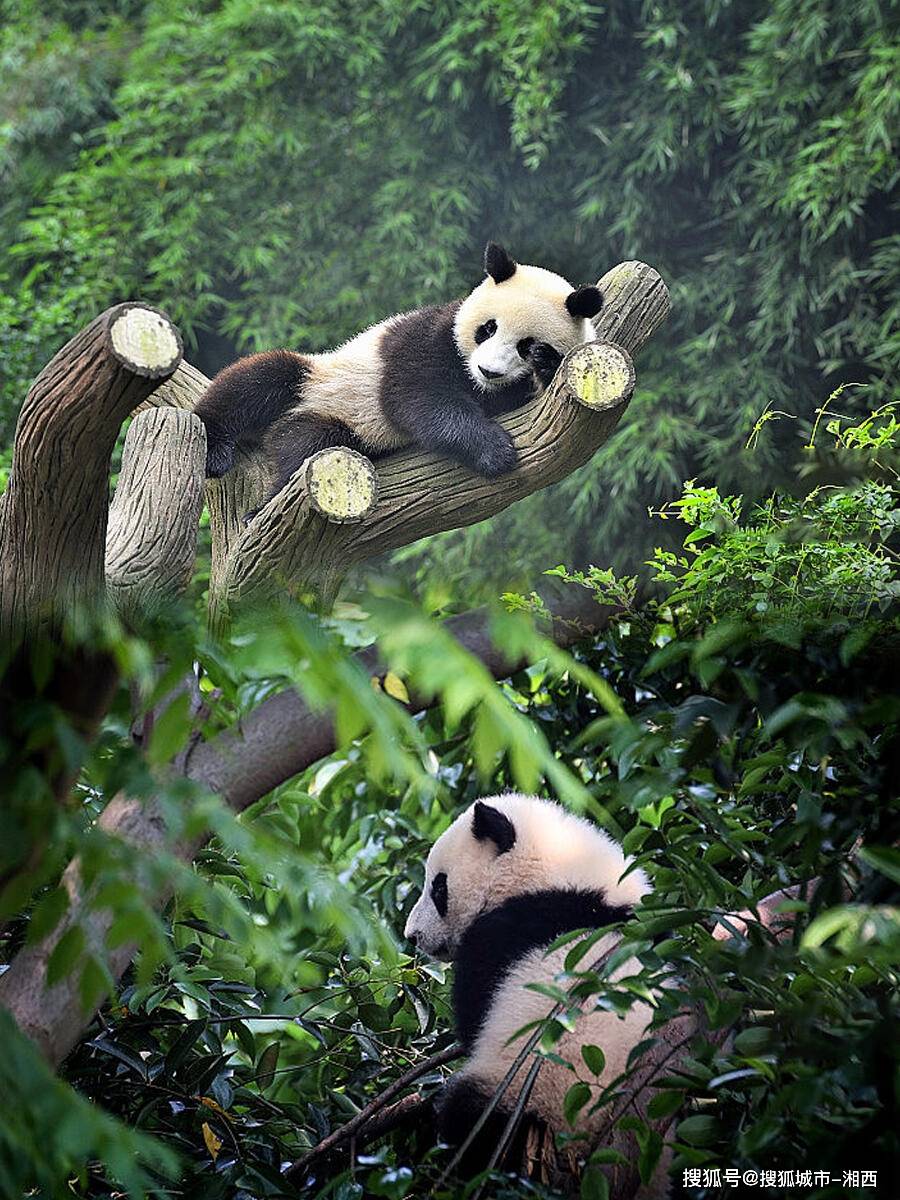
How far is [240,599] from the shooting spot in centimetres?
154

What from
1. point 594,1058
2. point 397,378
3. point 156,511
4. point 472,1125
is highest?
point 156,511

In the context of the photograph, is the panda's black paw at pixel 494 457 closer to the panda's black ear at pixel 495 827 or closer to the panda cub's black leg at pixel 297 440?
the panda cub's black leg at pixel 297 440

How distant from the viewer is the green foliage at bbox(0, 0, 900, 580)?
4227 millimetres

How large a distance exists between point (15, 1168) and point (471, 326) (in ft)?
4.89

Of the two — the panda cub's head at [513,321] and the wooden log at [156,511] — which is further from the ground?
the wooden log at [156,511]

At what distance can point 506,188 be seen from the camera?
489cm

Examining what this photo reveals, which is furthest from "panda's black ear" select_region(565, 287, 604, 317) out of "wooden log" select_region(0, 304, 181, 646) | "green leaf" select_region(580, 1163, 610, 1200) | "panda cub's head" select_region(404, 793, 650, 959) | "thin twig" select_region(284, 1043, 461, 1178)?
"green leaf" select_region(580, 1163, 610, 1200)

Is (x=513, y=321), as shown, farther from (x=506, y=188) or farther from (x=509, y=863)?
(x=506, y=188)

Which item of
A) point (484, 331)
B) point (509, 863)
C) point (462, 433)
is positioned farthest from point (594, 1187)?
point (484, 331)

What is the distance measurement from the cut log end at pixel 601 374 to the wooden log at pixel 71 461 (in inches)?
23.3

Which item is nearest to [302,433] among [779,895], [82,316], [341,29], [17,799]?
[779,895]

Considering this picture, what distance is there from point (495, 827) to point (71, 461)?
747 mm

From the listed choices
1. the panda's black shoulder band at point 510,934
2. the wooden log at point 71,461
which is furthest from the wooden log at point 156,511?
the panda's black shoulder band at point 510,934

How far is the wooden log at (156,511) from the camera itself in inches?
56.5
